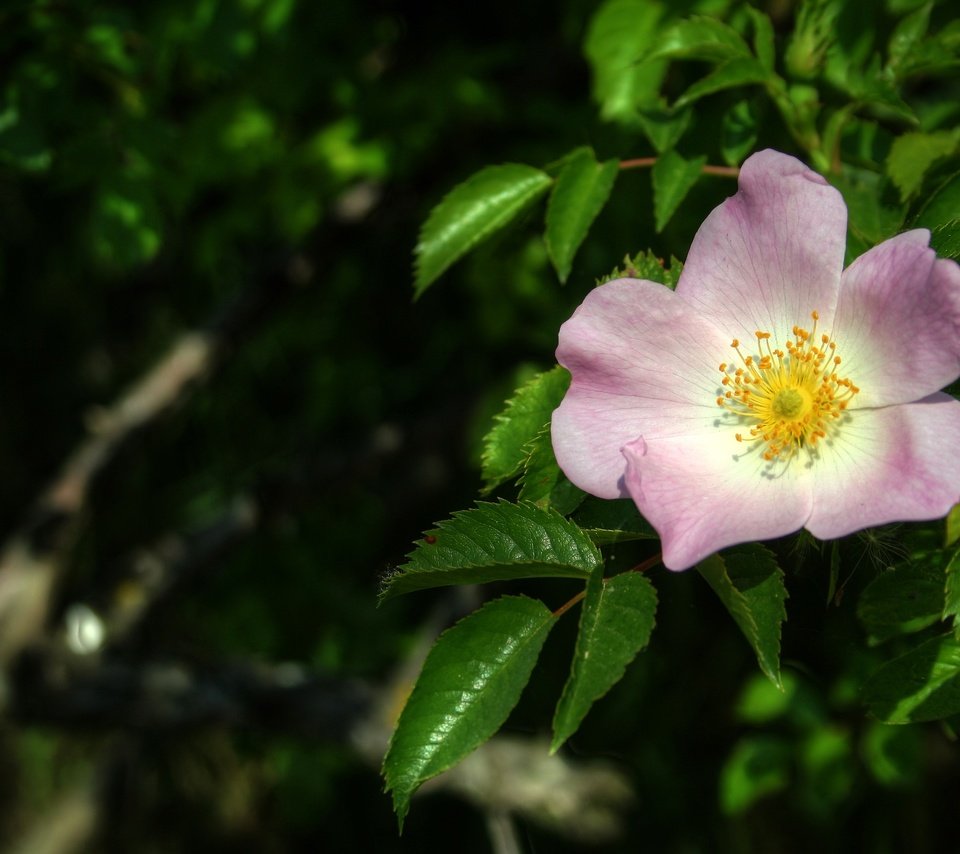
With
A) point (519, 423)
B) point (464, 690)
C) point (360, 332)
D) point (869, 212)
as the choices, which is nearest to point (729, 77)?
point (869, 212)

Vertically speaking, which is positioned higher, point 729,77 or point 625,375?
point 729,77

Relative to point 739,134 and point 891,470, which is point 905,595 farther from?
point 739,134

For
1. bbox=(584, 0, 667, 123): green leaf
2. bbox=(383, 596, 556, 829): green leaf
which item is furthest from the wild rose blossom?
bbox=(584, 0, 667, 123): green leaf

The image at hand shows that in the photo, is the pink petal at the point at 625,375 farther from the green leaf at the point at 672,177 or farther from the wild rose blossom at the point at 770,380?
the green leaf at the point at 672,177

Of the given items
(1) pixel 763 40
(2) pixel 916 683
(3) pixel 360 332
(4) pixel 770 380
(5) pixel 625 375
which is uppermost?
(1) pixel 763 40

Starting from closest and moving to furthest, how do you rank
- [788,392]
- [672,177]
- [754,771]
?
[788,392], [672,177], [754,771]

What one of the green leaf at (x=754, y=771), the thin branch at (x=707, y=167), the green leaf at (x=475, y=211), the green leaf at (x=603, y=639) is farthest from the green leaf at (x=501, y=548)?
the green leaf at (x=754, y=771)
